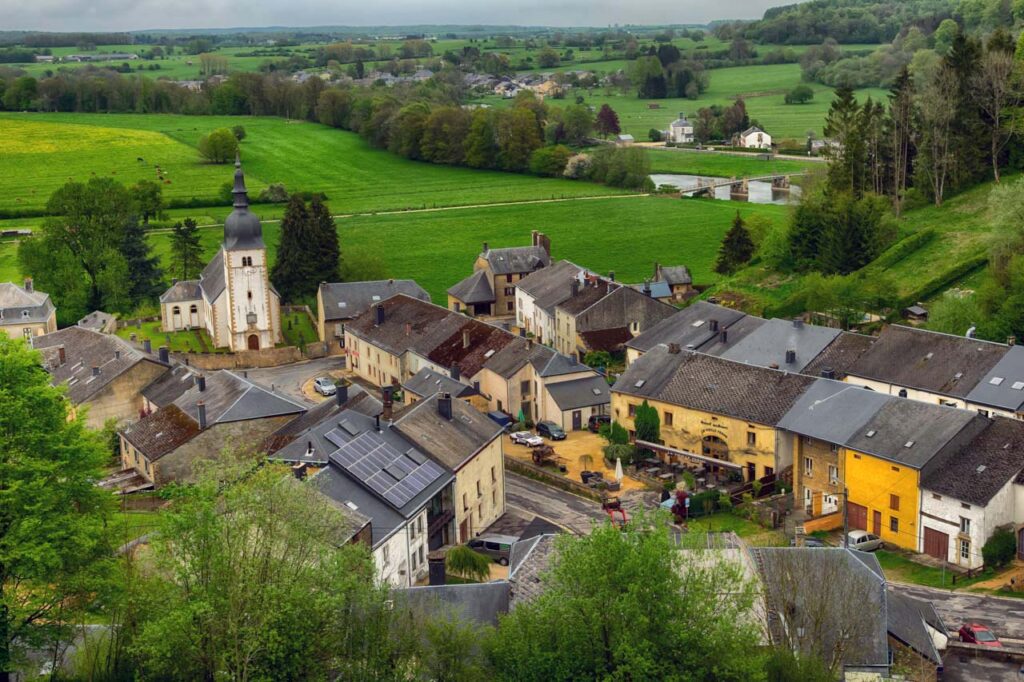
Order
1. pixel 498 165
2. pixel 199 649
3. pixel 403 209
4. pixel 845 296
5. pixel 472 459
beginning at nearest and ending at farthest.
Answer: pixel 199 649, pixel 472 459, pixel 845 296, pixel 403 209, pixel 498 165

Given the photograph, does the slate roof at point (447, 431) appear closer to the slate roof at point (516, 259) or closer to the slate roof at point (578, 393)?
the slate roof at point (578, 393)

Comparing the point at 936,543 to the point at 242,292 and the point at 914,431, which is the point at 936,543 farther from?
the point at 242,292

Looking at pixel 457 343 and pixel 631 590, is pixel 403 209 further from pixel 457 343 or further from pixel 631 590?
pixel 631 590

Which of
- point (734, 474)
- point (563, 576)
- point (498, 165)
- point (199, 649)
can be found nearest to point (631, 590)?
point (563, 576)

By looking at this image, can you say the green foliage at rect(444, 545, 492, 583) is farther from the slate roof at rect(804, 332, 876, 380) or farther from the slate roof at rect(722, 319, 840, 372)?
the slate roof at rect(804, 332, 876, 380)

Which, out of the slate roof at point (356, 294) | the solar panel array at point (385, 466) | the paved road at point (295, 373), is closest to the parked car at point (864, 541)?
the solar panel array at point (385, 466)

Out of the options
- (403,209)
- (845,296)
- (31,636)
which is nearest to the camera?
(31,636)
